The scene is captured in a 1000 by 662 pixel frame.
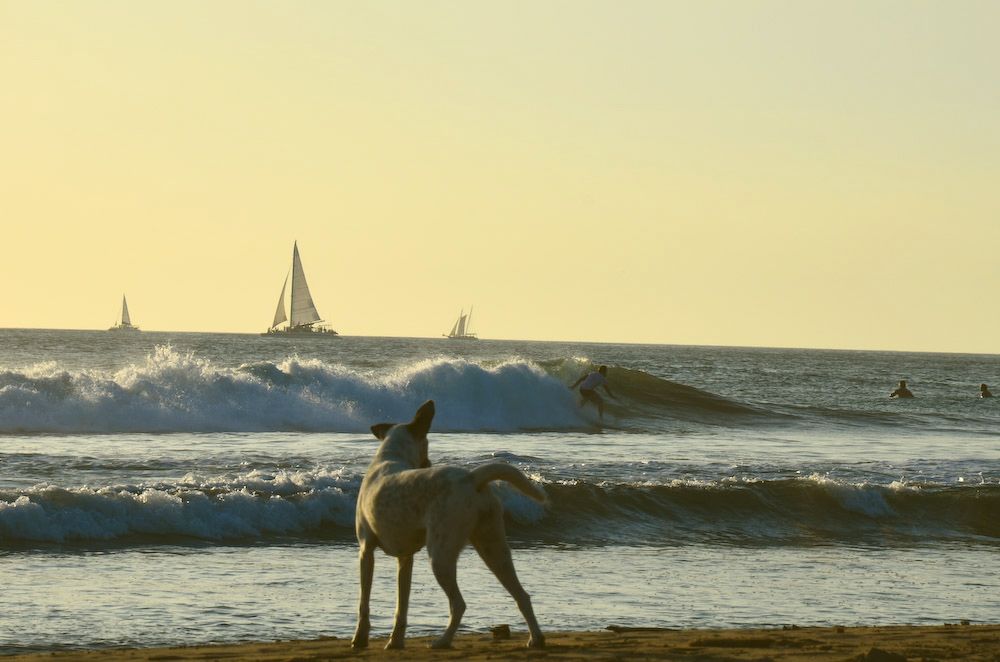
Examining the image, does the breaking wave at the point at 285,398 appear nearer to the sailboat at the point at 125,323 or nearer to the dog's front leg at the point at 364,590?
the dog's front leg at the point at 364,590

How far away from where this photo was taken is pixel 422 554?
14312 millimetres

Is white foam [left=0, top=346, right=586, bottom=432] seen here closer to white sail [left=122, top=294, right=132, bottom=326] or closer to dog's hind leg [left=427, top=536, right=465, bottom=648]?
dog's hind leg [left=427, top=536, right=465, bottom=648]

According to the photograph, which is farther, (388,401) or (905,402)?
(905,402)

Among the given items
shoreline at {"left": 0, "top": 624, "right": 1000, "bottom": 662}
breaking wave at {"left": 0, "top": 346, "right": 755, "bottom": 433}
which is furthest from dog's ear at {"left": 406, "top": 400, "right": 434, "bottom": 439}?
breaking wave at {"left": 0, "top": 346, "right": 755, "bottom": 433}

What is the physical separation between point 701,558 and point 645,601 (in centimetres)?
325

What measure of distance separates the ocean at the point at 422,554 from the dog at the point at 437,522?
65.8 inches

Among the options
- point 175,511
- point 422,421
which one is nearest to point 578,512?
point 175,511

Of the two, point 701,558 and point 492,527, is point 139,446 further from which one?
point 492,527

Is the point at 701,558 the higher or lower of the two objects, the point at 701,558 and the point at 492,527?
the lower

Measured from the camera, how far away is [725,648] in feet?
29.0

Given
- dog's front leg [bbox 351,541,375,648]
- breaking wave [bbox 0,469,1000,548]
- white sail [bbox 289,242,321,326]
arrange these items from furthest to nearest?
1. white sail [bbox 289,242,321,326]
2. breaking wave [bbox 0,469,1000,548]
3. dog's front leg [bbox 351,541,375,648]

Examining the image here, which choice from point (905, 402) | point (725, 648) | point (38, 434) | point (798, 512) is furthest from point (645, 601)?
point (905, 402)

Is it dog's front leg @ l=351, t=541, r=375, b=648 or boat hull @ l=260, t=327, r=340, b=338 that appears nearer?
dog's front leg @ l=351, t=541, r=375, b=648

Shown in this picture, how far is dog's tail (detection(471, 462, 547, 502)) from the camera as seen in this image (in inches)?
318
